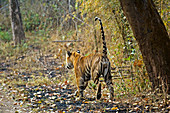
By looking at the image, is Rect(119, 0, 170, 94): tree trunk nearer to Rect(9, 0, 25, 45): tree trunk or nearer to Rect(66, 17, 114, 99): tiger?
Rect(66, 17, 114, 99): tiger

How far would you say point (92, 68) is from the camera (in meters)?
7.04

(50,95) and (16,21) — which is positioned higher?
(16,21)

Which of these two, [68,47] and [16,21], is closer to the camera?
[68,47]

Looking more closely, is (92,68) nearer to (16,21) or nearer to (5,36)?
(16,21)

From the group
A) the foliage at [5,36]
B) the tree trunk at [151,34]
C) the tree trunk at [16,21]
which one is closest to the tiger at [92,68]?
the tree trunk at [151,34]

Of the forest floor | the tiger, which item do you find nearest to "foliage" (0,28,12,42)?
the forest floor

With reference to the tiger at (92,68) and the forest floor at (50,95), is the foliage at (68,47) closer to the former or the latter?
the forest floor at (50,95)

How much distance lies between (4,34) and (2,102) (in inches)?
449

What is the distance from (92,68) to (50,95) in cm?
184

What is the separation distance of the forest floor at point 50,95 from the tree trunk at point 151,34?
675mm

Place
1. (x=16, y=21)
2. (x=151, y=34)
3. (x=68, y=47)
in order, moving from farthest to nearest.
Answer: (x=16, y=21)
(x=68, y=47)
(x=151, y=34)

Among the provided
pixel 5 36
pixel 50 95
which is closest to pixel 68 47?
pixel 5 36

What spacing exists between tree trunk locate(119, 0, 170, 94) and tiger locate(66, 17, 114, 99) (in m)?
0.93

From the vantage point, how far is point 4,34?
1808cm
